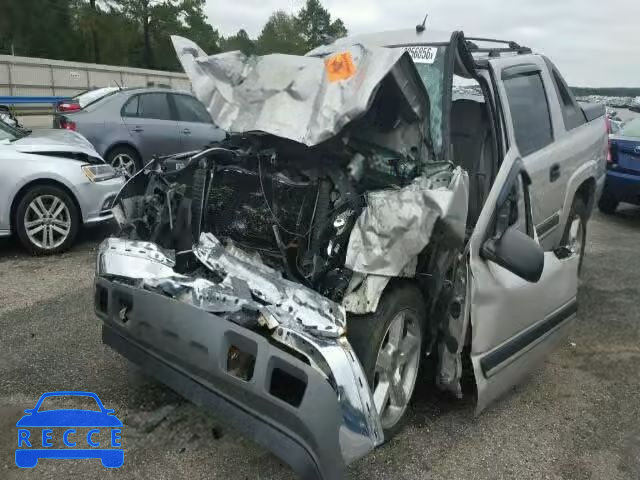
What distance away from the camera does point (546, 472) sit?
268 cm

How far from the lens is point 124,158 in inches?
343

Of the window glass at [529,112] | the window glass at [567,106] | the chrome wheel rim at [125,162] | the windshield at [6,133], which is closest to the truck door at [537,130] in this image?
the window glass at [529,112]

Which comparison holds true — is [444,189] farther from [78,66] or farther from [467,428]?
[78,66]

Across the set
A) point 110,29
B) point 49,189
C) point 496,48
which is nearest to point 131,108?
point 49,189

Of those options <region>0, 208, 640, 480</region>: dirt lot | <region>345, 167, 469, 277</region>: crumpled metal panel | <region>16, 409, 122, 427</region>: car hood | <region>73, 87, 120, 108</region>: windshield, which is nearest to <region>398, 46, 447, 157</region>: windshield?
<region>345, 167, 469, 277</region>: crumpled metal panel

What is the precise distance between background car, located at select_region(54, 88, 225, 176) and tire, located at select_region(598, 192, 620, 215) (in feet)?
20.9

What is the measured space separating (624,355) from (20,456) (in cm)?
388

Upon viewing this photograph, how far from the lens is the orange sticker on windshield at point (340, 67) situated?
291 centimetres

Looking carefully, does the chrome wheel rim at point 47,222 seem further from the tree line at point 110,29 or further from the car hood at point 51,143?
the tree line at point 110,29

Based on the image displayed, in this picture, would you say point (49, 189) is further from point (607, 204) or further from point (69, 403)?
point (607, 204)

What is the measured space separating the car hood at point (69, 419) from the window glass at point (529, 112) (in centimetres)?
317

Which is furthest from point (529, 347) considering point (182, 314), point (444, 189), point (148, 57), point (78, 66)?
point (148, 57)

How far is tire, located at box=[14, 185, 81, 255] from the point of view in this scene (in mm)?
5605

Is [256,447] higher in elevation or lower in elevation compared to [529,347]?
lower
